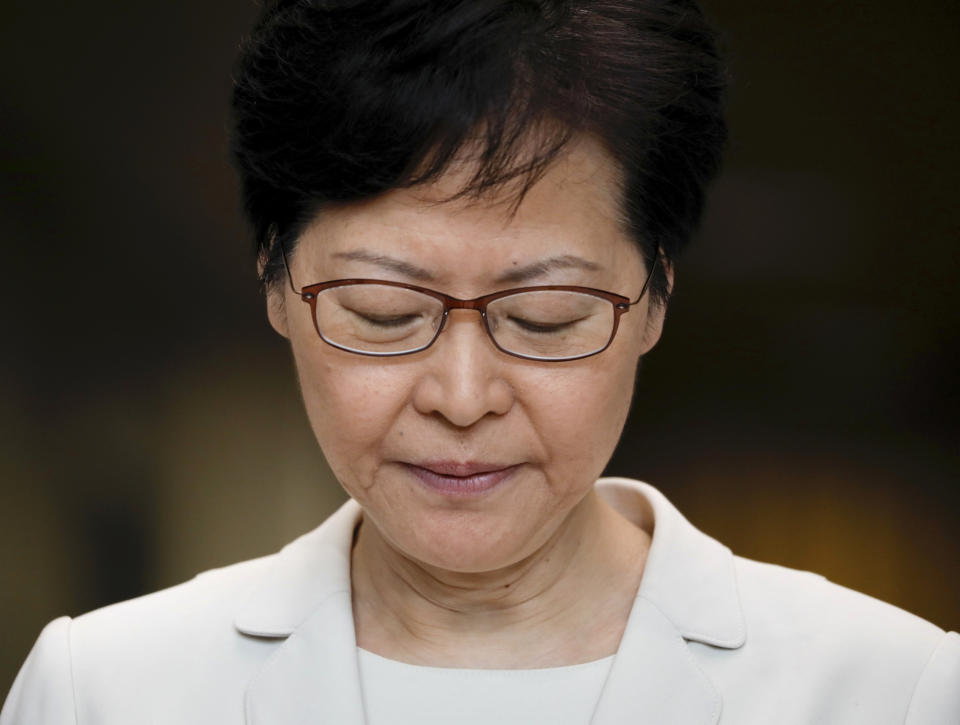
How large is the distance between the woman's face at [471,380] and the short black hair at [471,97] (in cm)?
3

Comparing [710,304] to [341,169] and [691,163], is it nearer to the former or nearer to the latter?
[691,163]

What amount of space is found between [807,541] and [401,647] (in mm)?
1545

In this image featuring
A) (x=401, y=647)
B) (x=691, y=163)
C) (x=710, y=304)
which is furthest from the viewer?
(x=710, y=304)

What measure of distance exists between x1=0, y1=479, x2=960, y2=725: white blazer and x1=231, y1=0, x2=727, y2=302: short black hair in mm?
459

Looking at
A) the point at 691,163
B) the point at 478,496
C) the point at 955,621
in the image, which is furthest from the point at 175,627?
the point at 955,621

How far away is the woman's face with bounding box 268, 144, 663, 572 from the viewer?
139 cm

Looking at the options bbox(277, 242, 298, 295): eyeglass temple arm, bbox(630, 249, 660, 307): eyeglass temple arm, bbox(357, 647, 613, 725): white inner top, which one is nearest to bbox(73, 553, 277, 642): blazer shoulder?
bbox(357, 647, 613, 725): white inner top

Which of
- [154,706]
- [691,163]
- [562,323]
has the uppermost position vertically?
[691,163]

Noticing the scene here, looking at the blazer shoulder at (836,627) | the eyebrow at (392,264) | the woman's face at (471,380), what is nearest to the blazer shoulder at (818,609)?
the blazer shoulder at (836,627)

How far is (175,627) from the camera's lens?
1704 mm

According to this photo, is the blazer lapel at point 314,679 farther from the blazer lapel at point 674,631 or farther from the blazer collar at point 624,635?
the blazer lapel at point 674,631

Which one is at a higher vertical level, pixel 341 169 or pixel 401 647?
pixel 341 169

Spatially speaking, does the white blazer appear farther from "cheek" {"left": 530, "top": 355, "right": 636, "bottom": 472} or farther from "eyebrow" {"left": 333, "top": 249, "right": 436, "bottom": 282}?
"eyebrow" {"left": 333, "top": 249, "right": 436, "bottom": 282}

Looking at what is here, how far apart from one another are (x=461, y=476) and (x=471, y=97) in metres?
0.44
